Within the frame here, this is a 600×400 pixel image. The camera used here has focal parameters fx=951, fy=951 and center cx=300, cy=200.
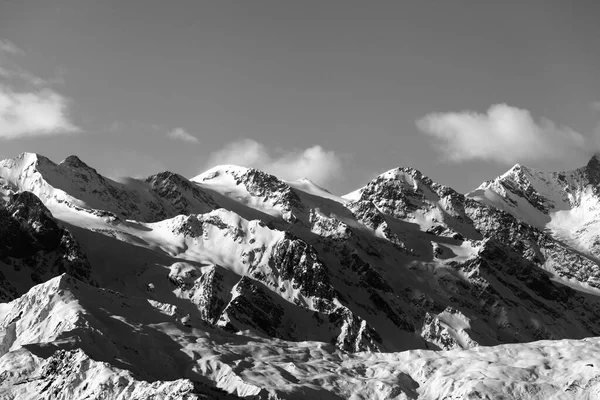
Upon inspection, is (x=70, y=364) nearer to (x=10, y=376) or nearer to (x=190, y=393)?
(x=10, y=376)

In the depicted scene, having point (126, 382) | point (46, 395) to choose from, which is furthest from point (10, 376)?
point (126, 382)

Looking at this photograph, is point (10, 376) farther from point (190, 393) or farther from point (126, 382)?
point (190, 393)

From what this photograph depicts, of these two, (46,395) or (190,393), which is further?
(46,395)

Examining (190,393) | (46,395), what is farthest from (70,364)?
(190,393)

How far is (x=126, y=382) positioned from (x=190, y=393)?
16935 mm

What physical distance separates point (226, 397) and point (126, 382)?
73.8 ft

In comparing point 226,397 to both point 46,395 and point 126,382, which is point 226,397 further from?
point 46,395

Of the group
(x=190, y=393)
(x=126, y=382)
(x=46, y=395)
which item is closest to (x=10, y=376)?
(x=46, y=395)

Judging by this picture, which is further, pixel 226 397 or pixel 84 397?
pixel 226 397

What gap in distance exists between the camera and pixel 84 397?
615ft

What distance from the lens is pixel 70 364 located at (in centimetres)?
19688

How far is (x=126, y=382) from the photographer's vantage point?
620 feet

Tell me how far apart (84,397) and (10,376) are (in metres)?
21.6

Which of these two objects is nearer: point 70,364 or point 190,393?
point 190,393
